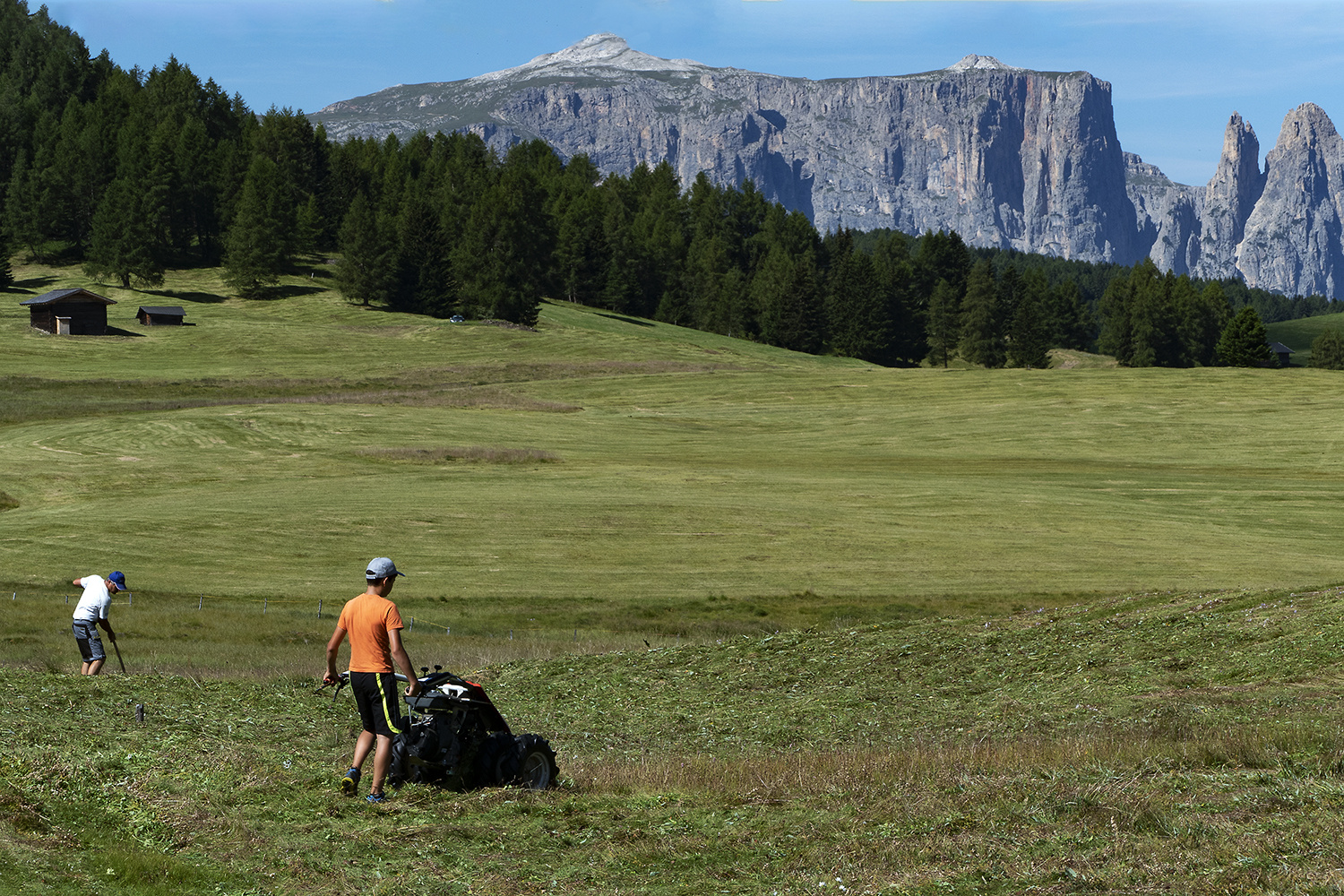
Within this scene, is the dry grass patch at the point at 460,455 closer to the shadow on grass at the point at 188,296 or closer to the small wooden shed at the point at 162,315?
the small wooden shed at the point at 162,315

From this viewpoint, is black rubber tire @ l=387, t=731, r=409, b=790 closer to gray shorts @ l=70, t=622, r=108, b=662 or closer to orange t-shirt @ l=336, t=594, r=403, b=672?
orange t-shirt @ l=336, t=594, r=403, b=672

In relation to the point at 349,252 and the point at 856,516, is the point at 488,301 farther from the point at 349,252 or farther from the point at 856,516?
the point at 856,516

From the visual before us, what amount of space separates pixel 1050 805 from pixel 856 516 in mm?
34405

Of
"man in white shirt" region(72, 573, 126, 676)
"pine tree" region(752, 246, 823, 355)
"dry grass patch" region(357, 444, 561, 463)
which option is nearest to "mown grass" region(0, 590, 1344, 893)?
"man in white shirt" region(72, 573, 126, 676)

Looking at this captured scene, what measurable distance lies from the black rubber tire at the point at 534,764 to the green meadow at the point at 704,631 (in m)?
0.32

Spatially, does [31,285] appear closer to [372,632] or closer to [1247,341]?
[1247,341]

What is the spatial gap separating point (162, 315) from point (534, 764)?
109595mm

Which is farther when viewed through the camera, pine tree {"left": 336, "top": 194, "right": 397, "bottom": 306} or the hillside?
pine tree {"left": 336, "top": 194, "right": 397, "bottom": 306}

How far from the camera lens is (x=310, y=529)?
40625 millimetres

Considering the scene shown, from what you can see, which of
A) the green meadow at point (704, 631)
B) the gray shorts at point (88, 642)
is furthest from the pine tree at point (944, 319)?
the gray shorts at point (88, 642)

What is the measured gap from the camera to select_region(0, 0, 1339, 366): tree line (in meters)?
129

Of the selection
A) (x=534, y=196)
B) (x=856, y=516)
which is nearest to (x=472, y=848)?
(x=856, y=516)

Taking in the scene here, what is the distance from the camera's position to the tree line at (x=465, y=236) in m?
129

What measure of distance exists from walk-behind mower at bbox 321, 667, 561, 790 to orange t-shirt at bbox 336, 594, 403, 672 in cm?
54
